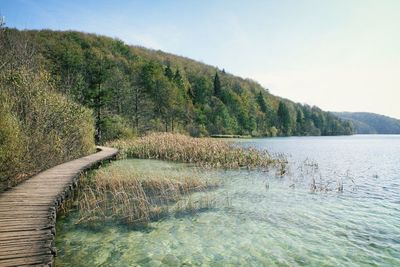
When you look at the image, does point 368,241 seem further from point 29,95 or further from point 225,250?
point 29,95

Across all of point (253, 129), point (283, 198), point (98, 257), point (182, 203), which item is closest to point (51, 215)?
point (98, 257)

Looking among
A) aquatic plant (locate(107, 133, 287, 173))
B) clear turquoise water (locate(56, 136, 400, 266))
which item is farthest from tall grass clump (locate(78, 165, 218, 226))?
aquatic plant (locate(107, 133, 287, 173))

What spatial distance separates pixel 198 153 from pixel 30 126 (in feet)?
40.7

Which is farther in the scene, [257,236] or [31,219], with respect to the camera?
[257,236]

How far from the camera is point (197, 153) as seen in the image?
951 inches

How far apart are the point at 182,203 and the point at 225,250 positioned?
425 centimetres

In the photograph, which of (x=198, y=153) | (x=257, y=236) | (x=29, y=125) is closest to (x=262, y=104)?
(x=198, y=153)

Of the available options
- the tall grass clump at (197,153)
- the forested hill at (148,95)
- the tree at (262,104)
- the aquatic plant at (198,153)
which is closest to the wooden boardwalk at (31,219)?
the tall grass clump at (197,153)

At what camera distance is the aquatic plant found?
22.5 m

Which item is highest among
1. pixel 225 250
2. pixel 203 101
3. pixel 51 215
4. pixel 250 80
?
pixel 250 80

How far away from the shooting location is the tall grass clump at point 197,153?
22547 millimetres

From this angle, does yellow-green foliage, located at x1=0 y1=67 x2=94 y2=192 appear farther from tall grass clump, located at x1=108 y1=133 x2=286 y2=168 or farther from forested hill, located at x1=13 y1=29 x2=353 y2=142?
tall grass clump, located at x1=108 y1=133 x2=286 y2=168

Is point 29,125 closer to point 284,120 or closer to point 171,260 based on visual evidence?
point 171,260

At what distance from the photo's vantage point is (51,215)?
750cm
